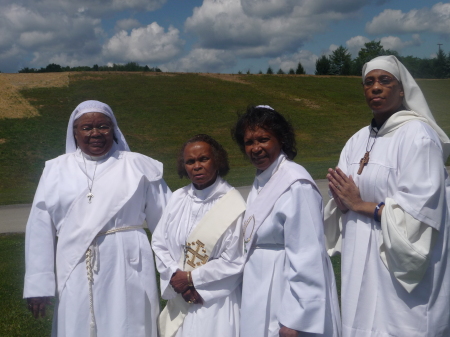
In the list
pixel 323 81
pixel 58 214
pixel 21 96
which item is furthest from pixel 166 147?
pixel 323 81

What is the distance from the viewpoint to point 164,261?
3484 mm

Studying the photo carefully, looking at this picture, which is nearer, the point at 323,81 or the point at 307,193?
the point at 307,193

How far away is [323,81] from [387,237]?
165ft

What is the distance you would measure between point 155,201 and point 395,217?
1.81 m

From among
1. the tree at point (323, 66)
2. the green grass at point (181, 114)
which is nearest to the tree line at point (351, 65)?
the tree at point (323, 66)

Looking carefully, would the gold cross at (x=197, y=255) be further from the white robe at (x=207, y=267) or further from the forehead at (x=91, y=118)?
the forehead at (x=91, y=118)

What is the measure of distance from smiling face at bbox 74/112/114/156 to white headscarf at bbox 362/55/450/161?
1.96 metres

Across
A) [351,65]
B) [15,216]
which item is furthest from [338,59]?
[15,216]

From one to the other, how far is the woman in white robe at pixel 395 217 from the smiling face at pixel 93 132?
1.70m

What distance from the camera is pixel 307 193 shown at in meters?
3.05

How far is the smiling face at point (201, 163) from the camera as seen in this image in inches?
138

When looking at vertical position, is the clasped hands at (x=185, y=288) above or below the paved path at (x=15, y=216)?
above

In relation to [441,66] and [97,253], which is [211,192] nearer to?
[97,253]

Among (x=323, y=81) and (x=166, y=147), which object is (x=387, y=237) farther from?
(x=323, y=81)
